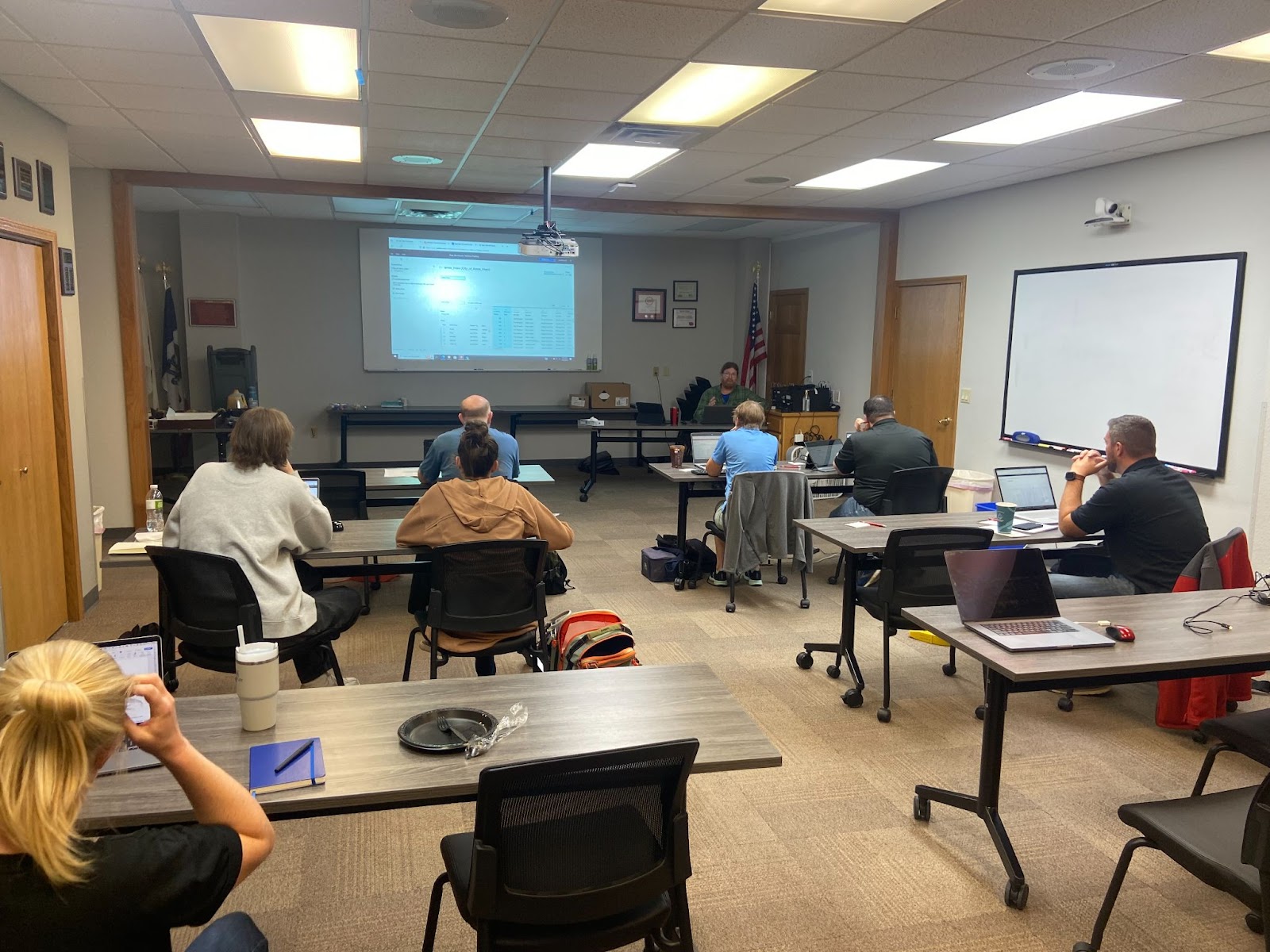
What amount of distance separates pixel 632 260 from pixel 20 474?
24.6ft

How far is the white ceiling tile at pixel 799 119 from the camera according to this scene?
4.32m

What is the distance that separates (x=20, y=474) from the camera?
13.6 ft

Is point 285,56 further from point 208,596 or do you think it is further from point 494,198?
point 494,198

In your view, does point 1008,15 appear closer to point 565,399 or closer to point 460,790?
point 460,790

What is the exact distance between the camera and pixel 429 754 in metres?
1.80

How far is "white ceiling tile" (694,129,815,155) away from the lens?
4852 millimetres

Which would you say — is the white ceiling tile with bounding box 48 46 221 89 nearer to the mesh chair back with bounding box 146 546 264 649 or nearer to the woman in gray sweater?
the woman in gray sweater

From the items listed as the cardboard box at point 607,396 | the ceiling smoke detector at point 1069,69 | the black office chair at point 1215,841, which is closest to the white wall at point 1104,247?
the ceiling smoke detector at point 1069,69

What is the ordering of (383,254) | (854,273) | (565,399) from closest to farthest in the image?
(854,273), (383,254), (565,399)

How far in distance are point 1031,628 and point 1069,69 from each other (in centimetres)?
245

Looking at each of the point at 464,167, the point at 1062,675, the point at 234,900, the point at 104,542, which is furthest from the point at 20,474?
the point at 1062,675

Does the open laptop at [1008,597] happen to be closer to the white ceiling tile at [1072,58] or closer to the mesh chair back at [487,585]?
the mesh chair back at [487,585]

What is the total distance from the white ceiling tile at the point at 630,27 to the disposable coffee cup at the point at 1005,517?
7.97 ft

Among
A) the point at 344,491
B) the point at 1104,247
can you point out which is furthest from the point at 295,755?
the point at 1104,247
